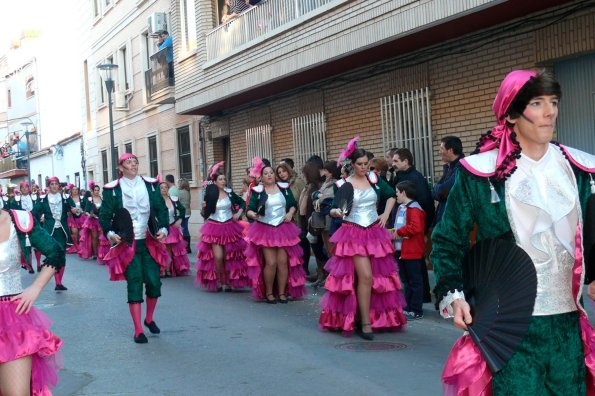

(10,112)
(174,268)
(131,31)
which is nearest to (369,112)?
(174,268)

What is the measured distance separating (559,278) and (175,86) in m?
21.7

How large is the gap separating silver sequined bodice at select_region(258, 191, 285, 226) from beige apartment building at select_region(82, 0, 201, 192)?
13.2 m

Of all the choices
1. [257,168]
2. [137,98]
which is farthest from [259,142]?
[137,98]

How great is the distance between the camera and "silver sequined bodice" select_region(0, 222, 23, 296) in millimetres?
5016

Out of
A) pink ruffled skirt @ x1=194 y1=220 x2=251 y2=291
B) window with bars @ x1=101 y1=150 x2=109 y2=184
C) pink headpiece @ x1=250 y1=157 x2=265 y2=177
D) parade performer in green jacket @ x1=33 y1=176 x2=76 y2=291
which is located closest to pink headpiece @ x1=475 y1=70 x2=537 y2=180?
pink headpiece @ x1=250 y1=157 x2=265 y2=177

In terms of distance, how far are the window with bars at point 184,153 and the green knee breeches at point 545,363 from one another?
23.3 meters

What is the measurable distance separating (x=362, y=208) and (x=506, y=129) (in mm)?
5360

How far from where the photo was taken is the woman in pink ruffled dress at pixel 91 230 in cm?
2034

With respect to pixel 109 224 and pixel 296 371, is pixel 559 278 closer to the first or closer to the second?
pixel 296 371

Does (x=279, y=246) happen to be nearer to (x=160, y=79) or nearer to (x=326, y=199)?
(x=326, y=199)

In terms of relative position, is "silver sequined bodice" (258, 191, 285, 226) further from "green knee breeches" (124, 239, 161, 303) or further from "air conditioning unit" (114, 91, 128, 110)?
"air conditioning unit" (114, 91, 128, 110)

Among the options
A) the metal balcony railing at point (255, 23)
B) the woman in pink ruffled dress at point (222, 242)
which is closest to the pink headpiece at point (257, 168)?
the woman in pink ruffled dress at point (222, 242)

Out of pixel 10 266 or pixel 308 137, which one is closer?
pixel 10 266

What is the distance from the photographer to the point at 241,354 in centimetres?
834
